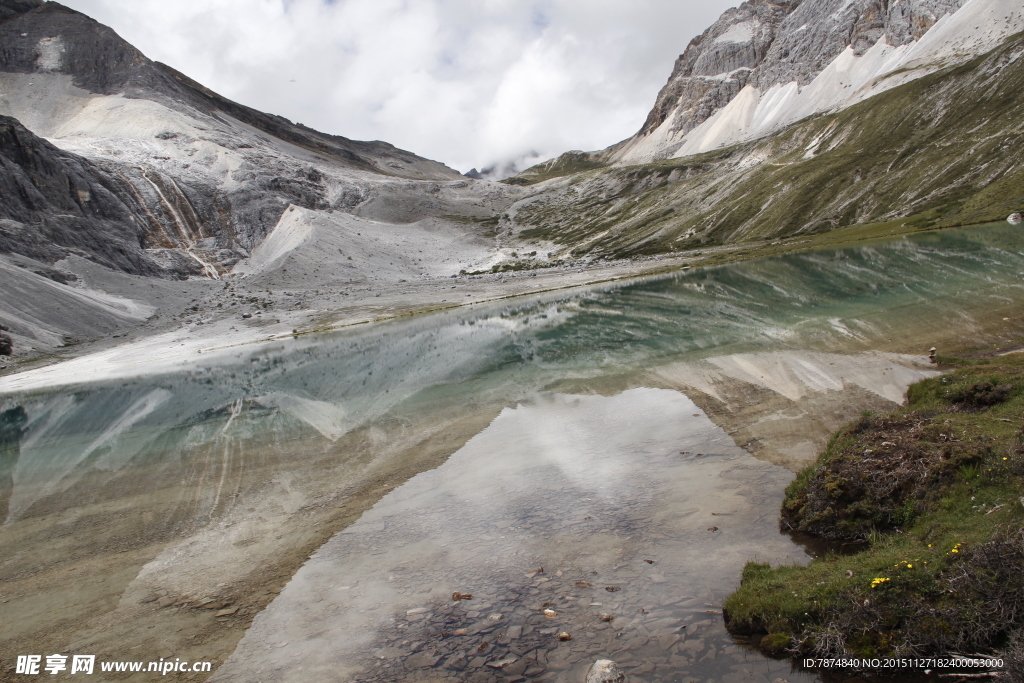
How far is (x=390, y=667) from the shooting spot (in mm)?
8773

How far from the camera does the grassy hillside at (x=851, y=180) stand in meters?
103

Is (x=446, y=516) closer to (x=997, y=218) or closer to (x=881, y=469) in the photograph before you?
(x=881, y=469)

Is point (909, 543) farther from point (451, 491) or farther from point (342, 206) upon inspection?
point (342, 206)

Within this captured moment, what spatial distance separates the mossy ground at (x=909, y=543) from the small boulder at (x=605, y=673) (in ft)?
7.02

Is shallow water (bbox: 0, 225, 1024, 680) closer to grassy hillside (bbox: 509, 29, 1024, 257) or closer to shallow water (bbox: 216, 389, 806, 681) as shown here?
shallow water (bbox: 216, 389, 806, 681)

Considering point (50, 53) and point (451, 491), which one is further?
point (50, 53)

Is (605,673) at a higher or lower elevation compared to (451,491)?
lower

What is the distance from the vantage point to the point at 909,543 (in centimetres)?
909

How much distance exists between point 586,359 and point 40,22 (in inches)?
10711

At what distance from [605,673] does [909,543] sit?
5.80m

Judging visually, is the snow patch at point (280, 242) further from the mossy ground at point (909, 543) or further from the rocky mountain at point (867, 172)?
the mossy ground at point (909, 543)

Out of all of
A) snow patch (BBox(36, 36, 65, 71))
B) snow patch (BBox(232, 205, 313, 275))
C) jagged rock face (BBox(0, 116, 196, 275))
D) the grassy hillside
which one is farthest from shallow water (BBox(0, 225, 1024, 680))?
snow patch (BBox(36, 36, 65, 71))

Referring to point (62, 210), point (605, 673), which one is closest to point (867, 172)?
point (605, 673)

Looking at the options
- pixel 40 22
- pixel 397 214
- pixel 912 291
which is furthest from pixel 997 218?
pixel 40 22
